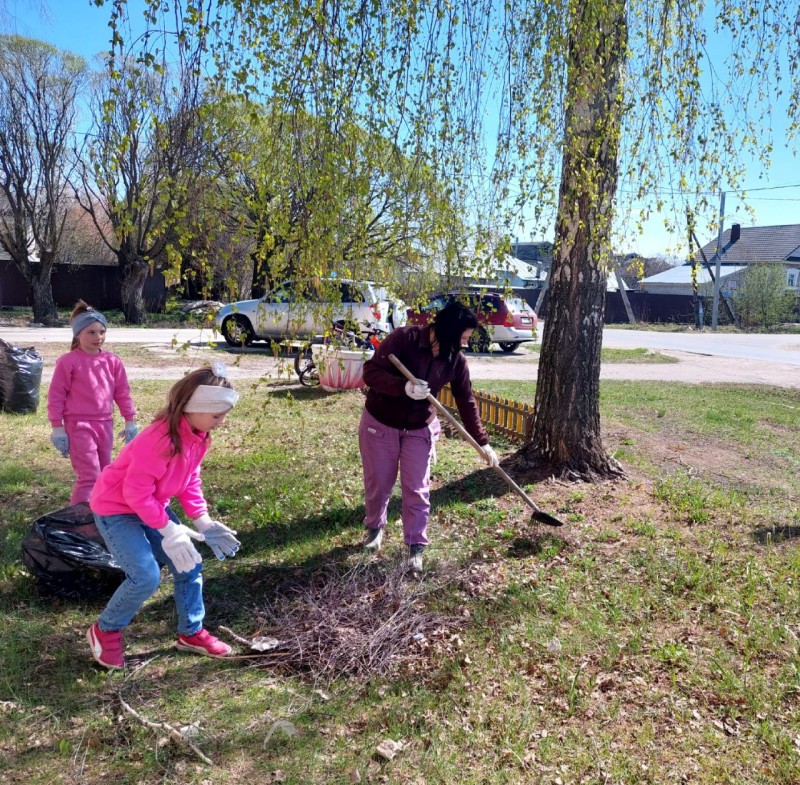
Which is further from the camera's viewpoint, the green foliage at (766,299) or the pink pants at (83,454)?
the green foliage at (766,299)

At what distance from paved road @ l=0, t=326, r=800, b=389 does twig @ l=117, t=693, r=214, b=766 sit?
8058mm

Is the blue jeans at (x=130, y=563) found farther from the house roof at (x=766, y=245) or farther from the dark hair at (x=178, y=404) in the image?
the house roof at (x=766, y=245)

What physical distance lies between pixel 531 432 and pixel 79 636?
4.09 metres

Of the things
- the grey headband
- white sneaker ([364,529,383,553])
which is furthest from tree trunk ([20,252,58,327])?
white sneaker ([364,529,383,553])

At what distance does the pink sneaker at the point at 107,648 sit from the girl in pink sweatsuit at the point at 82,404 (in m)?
1.71

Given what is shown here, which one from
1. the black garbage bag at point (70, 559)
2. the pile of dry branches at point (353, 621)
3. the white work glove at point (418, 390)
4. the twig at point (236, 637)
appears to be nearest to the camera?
the pile of dry branches at point (353, 621)

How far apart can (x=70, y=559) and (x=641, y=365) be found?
15.2 m

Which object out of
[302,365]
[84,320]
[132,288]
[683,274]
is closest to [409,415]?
[84,320]

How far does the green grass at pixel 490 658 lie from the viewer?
2.71 metres

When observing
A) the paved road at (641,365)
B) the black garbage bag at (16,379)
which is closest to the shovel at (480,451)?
the black garbage bag at (16,379)

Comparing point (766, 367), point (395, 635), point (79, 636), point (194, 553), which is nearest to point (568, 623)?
point (395, 635)

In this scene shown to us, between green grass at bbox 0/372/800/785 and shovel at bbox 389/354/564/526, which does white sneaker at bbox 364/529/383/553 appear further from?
shovel at bbox 389/354/564/526

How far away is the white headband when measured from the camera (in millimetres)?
2980

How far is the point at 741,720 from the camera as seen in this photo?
2.94 m
